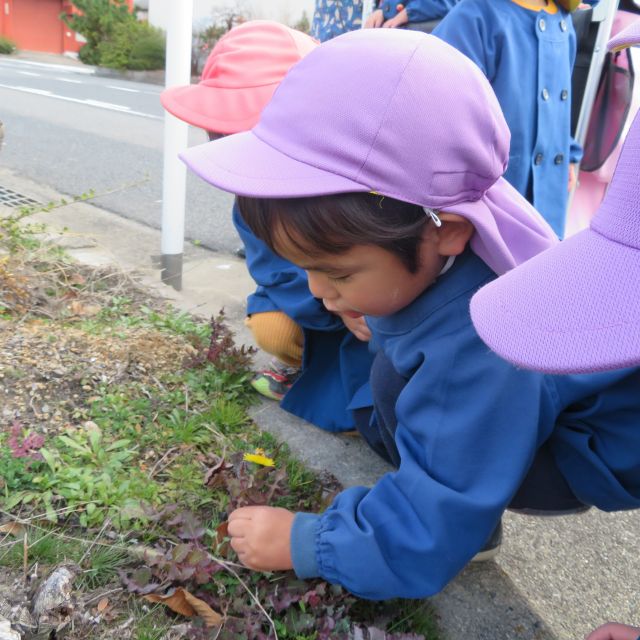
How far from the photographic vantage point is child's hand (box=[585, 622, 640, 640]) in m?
1.30

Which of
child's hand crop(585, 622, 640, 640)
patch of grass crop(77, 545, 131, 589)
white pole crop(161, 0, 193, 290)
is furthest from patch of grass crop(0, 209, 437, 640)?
white pole crop(161, 0, 193, 290)

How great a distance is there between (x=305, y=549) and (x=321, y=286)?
19.8 inches

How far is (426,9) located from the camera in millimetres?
2627

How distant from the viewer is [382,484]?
130cm

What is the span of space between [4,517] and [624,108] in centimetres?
263

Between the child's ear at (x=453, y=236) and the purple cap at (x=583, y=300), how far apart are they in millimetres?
402

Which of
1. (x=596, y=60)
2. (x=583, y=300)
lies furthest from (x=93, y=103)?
(x=583, y=300)

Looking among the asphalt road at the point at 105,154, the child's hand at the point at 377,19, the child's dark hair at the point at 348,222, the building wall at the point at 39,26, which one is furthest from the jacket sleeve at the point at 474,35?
the building wall at the point at 39,26

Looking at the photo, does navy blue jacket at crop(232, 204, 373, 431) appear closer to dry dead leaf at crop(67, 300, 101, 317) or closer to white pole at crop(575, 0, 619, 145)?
dry dead leaf at crop(67, 300, 101, 317)

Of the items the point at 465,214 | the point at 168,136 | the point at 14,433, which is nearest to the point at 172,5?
the point at 168,136

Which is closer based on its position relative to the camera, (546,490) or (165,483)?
(546,490)

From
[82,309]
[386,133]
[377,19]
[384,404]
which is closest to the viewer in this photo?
[386,133]

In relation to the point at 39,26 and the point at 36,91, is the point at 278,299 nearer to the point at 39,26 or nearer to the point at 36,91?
the point at 36,91

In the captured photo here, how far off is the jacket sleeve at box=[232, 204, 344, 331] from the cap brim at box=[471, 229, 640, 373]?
1.19m
